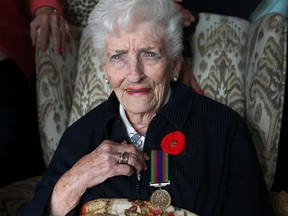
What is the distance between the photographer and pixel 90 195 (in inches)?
67.5

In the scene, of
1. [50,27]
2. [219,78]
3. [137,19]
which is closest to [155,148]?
[137,19]

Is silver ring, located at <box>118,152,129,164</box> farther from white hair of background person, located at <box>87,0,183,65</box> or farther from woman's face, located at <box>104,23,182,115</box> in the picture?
white hair of background person, located at <box>87,0,183,65</box>

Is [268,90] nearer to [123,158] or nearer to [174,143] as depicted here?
[174,143]

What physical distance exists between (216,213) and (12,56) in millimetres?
1100

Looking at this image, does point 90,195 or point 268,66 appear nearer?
point 90,195

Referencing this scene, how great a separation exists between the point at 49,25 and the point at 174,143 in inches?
32.1

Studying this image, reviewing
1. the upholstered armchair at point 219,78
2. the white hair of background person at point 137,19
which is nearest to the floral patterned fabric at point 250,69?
the upholstered armchair at point 219,78

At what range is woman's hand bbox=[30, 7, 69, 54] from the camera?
2.16 m

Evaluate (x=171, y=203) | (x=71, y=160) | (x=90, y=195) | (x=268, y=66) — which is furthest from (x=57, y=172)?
(x=268, y=66)

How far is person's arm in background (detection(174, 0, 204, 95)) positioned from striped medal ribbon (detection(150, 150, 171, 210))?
0.44 m

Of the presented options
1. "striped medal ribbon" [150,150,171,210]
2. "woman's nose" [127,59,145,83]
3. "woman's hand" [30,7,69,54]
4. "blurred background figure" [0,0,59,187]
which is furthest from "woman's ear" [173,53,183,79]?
"blurred background figure" [0,0,59,187]

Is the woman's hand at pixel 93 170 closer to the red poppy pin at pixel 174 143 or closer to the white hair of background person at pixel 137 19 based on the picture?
the red poppy pin at pixel 174 143

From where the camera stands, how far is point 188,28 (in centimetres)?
217

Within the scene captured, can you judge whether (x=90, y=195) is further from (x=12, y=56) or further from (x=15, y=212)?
(x=12, y=56)
